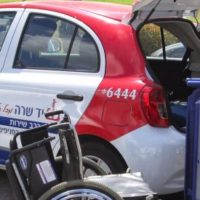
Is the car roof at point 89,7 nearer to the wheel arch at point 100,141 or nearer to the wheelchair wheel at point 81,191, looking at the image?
the wheel arch at point 100,141

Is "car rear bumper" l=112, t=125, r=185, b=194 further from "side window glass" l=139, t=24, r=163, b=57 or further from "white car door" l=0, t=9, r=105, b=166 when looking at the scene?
"side window glass" l=139, t=24, r=163, b=57

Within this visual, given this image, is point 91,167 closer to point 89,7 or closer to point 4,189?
point 89,7

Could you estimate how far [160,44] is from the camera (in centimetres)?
570

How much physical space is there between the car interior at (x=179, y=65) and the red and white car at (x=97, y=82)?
0.20 ft

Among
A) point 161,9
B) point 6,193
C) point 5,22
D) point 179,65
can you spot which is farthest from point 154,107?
point 6,193

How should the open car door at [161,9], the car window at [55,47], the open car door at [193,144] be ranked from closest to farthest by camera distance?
the open car door at [193,144] → the open car door at [161,9] → the car window at [55,47]

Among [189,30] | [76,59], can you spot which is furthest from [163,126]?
[189,30]

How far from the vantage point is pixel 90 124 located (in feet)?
15.0

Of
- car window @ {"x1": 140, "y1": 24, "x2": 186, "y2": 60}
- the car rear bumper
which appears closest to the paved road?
the car rear bumper

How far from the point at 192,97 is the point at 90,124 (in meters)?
0.96

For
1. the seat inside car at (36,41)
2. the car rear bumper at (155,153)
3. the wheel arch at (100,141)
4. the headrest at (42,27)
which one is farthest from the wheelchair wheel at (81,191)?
the headrest at (42,27)

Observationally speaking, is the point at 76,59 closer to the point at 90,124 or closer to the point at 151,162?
the point at 90,124

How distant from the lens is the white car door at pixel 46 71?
463 centimetres

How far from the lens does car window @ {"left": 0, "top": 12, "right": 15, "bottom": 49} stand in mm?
5184
